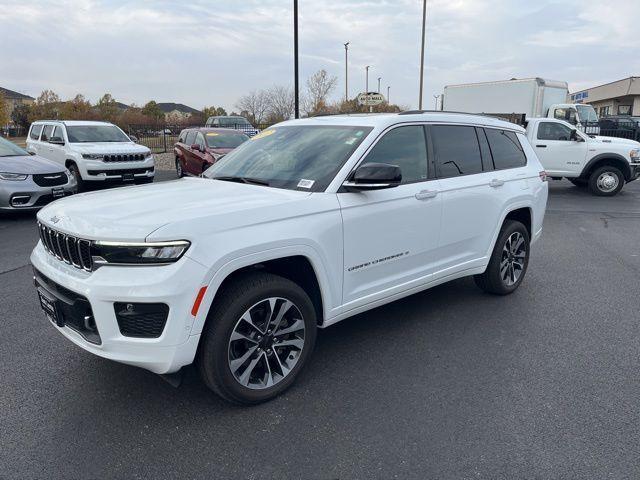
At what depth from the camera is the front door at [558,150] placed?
42.2 ft

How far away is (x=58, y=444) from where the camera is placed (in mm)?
2719

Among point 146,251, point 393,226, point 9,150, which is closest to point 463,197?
point 393,226

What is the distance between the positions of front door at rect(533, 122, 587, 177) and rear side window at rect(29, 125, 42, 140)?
13.3m

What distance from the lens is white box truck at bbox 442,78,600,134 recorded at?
1752 cm

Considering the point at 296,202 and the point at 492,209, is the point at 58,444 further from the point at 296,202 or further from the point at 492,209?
the point at 492,209

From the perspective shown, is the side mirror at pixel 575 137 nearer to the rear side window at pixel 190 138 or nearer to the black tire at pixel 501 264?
the black tire at pixel 501 264

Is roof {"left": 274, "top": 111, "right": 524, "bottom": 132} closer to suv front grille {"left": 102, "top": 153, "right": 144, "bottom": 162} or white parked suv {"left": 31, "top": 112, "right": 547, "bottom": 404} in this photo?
white parked suv {"left": 31, "top": 112, "right": 547, "bottom": 404}

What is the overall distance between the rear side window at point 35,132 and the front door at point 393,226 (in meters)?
12.9

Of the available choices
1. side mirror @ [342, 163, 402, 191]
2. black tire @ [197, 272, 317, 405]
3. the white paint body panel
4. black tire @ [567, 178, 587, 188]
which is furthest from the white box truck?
black tire @ [197, 272, 317, 405]

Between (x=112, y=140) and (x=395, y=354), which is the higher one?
(x=112, y=140)

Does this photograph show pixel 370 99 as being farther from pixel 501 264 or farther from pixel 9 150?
pixel 501 264

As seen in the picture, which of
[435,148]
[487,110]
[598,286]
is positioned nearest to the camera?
[435,148]

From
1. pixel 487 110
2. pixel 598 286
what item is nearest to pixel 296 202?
pixel 598 286

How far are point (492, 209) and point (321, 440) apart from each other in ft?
9.24
